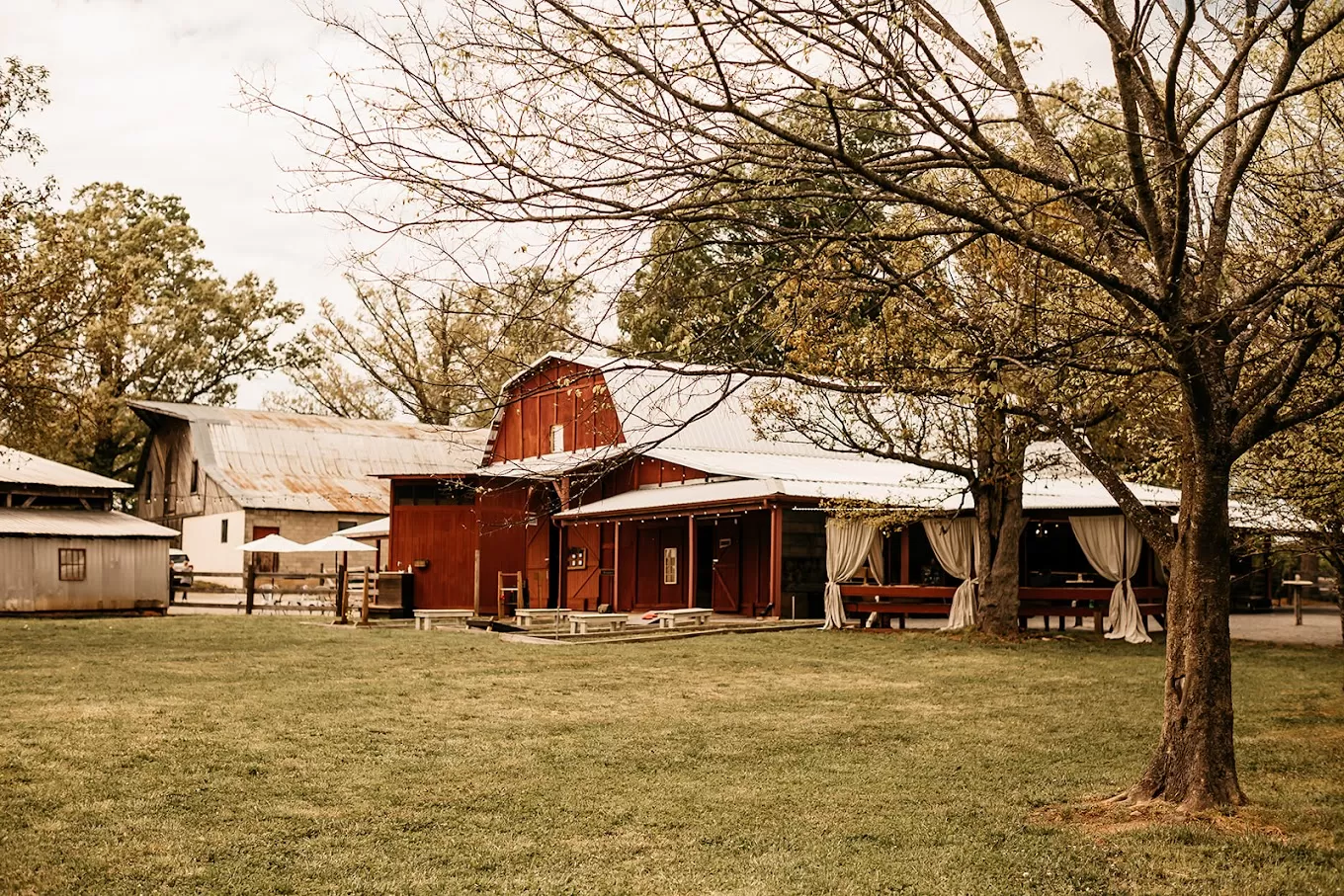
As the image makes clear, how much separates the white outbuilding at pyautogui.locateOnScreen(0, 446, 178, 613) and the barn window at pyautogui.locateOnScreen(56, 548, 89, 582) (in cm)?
2

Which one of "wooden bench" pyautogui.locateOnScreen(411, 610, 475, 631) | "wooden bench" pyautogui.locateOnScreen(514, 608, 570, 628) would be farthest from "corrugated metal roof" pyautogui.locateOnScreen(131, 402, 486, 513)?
"wooden bench" pyautogui.locateOnScreen(514, 608, 570, 628)

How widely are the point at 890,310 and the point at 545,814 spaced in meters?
4.32

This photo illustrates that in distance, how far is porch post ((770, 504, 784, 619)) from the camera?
24.3 meters

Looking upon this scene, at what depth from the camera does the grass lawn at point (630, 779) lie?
6.85 meters

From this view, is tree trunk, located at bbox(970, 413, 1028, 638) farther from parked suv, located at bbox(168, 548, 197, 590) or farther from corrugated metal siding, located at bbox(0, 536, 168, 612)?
parked suv, located at bbox(168, 548, 197, 590)

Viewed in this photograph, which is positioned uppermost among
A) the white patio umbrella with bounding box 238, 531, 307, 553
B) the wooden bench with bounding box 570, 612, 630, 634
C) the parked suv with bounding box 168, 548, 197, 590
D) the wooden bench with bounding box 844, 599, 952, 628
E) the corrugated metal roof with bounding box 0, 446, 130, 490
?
the corrugated metal roof with bounding box 0, 446, 130, 490

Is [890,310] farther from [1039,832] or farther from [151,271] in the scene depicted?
[151,271]

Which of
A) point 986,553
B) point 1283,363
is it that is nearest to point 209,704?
point 1283,363

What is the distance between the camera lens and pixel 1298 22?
21.6 ft

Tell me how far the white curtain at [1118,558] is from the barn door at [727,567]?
758 cm

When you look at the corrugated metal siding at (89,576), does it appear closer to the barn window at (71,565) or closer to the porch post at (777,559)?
the barn window at (71,565)

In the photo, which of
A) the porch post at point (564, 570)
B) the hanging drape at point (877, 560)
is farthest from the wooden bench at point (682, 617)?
the porch post at point (564, 570)

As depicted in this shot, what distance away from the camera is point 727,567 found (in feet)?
95.8

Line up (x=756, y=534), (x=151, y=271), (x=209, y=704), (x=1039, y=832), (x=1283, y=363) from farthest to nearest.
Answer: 1. (x=151, y=271)
2. (x=756, y=534)
3. (x=209, y=704)
4. (x=1283, y=363)
5. (x=1039, y=832)
